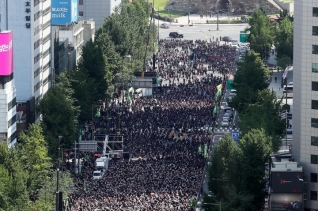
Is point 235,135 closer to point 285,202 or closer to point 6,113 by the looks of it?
point 6,113

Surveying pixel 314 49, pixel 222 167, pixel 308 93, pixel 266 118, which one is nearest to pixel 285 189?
pixel 222 167

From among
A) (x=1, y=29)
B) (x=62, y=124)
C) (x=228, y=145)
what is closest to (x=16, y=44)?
(x=1, y=29)


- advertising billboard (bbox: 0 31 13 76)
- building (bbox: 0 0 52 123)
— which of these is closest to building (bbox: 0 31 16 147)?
advertising billboard (bbox: 0 31 13 76)

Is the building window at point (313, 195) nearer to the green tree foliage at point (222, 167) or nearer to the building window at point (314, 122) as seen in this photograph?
the building window at point (314, 122)

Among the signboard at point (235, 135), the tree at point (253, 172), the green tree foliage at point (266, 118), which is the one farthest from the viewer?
the signboard at point (235, 135)

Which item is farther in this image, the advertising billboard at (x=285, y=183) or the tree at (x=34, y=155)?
the tree at (x=34, y=155)

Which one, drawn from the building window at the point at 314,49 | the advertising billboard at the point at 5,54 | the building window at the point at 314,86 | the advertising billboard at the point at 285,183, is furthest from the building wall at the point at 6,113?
the building window at the point at 314,49

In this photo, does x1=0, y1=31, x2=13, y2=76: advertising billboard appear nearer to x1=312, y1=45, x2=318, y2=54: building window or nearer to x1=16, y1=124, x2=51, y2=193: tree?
x1=16, y1=124, x2=51, y2=193: tree
